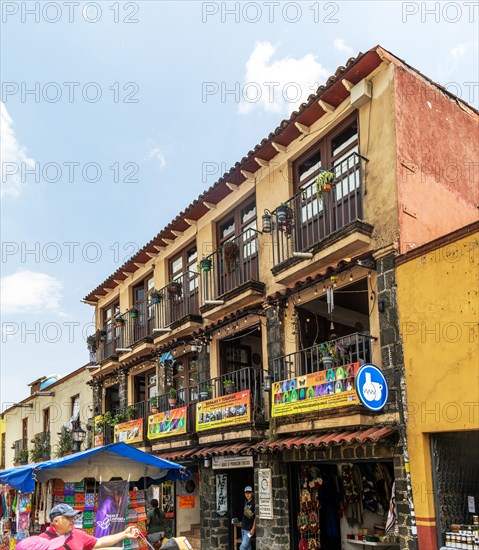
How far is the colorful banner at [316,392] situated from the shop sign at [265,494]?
1556mm

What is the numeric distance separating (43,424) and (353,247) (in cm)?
2223

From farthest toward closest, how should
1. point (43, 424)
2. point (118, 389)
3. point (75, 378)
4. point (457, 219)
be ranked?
point (43, 424) → point (75, 378) → point (118, 389) → point (457, 219)

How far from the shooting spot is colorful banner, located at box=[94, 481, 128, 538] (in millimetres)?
10352

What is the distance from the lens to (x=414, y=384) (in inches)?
418

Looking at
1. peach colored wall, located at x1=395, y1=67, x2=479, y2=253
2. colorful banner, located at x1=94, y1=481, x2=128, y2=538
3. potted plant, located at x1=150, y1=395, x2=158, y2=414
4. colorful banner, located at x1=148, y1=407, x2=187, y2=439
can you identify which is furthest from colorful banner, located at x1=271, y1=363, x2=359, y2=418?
potted plant, located at x1=150, y1=395, x2=158, y2=414

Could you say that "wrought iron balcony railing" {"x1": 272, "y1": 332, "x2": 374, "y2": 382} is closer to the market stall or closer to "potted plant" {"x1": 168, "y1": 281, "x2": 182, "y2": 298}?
the market stall

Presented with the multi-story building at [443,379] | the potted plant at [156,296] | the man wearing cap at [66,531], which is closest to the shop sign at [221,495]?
the potted plant at [156,296]

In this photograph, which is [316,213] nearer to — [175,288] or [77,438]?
[175,288]

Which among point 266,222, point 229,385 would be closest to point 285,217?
point 266,222

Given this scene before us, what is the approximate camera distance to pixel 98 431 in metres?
22.2

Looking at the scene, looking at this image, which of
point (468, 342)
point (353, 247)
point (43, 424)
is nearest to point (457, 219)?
point (353, 247)

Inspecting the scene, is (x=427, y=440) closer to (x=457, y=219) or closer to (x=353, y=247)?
(x=353, y=247)

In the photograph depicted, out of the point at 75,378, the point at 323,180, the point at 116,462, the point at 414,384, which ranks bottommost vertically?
the point at 116,462

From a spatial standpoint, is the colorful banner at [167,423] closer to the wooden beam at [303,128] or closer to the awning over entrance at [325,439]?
the awning over entrance at [325,439]
